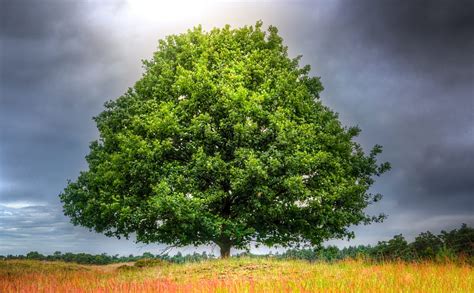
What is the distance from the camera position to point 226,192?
25.5m

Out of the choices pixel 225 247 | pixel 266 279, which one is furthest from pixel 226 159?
pixel 266 279

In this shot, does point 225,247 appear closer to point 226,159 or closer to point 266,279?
point 226,159

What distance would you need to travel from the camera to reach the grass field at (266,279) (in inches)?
534

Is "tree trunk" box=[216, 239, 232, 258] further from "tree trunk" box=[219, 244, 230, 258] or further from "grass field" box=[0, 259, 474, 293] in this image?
"grass field" box=[0, 259, 474, 293]

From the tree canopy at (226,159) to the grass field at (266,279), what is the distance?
2795mm

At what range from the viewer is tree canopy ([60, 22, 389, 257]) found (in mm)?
23672

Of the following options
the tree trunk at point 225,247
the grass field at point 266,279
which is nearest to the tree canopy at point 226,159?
the tree trunk at point 225,247

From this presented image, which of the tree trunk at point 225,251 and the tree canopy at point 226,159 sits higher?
the tree canopy at point 226,159

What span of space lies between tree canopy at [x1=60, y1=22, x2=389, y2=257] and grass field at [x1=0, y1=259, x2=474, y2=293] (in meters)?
2.80

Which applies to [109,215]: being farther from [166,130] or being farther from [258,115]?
[258,115]

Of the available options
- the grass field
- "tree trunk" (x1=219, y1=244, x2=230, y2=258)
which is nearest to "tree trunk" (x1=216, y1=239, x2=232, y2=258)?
"tree trunk" (x1=219, y1=244, x2=230, y2=258)

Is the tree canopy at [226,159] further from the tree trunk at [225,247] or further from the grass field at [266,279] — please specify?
the grass field at [266,279]

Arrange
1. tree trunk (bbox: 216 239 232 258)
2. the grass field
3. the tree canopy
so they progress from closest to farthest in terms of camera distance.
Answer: the grass field, the tree canopy, tree trunk (bbox: 216 239 232 258)

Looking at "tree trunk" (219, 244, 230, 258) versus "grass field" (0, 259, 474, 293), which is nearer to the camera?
"grass field" (0, 259, 474, 293)
